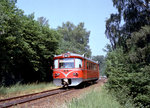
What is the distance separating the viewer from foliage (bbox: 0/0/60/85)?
1402 cm

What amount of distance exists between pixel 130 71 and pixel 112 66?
1293 millimetres

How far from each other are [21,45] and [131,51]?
9.52 metres

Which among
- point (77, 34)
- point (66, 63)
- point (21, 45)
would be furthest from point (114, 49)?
point (77, 34)

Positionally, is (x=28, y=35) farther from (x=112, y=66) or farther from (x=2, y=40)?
(x=112, y=66)

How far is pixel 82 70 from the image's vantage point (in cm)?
1490

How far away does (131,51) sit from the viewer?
15.8 metres

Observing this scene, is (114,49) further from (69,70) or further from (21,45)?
(21,45)

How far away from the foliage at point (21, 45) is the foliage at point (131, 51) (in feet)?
23.4

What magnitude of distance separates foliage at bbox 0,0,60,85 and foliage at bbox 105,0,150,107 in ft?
23.4

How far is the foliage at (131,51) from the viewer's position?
11.4 metres

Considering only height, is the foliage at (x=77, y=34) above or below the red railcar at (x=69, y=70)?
above

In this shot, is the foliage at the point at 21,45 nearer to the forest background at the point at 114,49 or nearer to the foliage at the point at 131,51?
the forest background at the point at 114,49

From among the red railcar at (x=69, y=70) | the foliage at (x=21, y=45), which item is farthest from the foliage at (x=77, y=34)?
the red railcar at (x=69, y=70)

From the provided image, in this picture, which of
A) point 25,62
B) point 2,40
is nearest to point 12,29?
point 2,40
